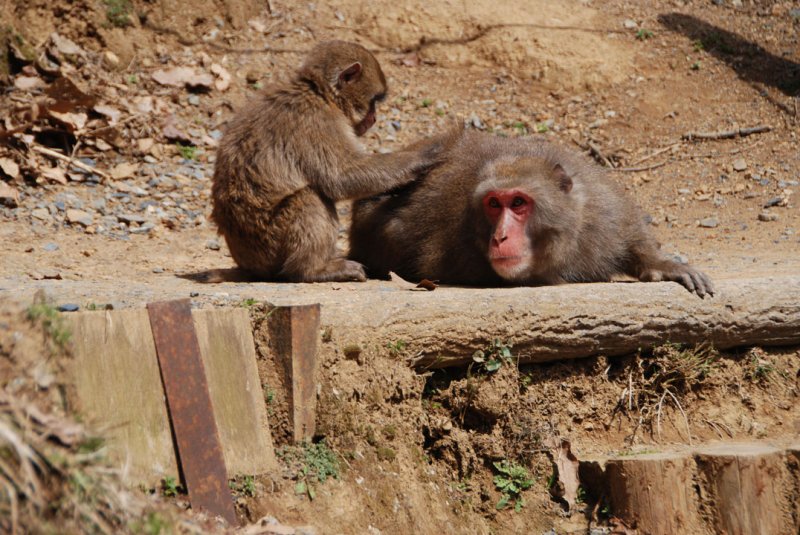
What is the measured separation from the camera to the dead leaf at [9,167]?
809 centimetres

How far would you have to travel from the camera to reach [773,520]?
14.8 ft

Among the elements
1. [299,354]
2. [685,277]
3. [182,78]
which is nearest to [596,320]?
[685,277]

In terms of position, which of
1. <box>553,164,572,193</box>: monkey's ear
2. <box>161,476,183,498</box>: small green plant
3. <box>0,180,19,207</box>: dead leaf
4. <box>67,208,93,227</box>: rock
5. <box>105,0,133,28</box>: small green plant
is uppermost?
<box>105,0,133,28</box>: small green plant

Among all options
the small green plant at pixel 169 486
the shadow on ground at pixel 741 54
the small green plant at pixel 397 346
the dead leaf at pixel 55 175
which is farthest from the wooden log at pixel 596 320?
the shadow on ground at pixel 741 54

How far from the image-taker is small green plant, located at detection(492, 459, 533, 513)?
487 centimetres

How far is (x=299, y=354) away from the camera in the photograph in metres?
4.17

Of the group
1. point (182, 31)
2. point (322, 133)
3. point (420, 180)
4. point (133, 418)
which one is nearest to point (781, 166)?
point (420, 180)

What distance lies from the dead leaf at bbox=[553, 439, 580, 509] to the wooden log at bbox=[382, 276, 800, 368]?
514 mm

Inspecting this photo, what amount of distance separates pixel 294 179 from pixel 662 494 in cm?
287

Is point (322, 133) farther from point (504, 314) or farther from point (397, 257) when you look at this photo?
point (504, 314)

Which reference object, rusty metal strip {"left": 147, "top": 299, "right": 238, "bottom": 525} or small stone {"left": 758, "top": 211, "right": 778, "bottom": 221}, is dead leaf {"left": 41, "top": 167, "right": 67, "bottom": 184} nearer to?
rusty metal strip {"left": 147, "top": 299, "right": 238, "bottom": 525}

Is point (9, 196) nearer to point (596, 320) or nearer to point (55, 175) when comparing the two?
point (55, 175)

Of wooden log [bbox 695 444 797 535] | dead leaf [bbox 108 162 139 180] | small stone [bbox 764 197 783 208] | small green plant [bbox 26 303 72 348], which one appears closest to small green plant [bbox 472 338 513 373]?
wooden log [bbox 695 444 797 535]

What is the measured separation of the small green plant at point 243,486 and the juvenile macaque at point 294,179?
2075mm
